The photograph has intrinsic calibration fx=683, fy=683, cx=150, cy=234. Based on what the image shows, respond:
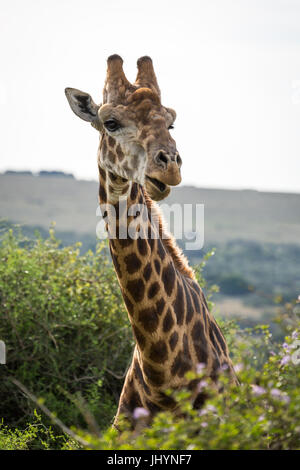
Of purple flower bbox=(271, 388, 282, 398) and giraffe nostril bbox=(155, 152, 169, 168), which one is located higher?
giraffe nostril bbox=(155, 152, 169, 168)

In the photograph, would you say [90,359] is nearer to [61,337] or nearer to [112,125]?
[61,337]

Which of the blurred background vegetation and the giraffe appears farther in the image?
the giraffe

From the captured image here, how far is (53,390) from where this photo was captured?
22.8 feet

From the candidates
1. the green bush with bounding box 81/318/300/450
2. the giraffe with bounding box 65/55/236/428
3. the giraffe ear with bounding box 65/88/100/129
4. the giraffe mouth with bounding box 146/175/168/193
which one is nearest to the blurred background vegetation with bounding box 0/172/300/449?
the green bush with bounding box 81/318/300/450

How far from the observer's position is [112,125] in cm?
417

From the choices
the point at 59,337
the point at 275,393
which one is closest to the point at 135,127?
the point at 275,393

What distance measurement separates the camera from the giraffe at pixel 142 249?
13.4 ft

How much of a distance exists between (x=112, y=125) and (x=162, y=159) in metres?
0.57

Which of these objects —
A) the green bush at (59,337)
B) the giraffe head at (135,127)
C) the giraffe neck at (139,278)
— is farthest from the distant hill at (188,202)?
the giraffe neck at (139,278)

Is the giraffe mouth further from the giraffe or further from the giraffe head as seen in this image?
the giraffe

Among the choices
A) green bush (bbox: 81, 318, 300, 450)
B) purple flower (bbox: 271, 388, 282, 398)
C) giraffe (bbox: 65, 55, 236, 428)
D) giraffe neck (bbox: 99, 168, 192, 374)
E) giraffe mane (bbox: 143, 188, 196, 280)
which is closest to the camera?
green bush (bbox: 81, 318, 300, 450)

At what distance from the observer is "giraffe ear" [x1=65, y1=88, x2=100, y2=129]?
177 inches
